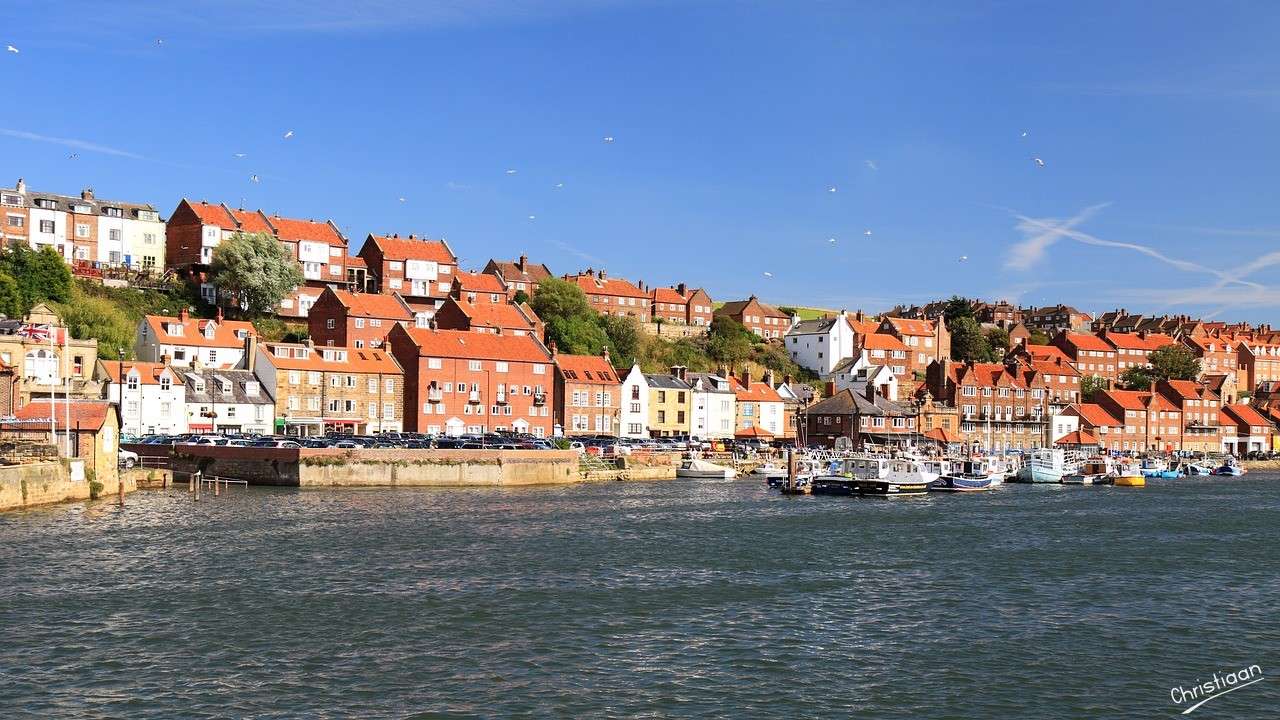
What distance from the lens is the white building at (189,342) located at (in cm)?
8306

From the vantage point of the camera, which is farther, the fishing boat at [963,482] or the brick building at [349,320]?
the brick building at [349,320]

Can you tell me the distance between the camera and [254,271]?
307ft

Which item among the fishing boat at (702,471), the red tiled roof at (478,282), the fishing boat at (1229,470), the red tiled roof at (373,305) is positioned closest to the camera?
the fishing boat at (702,471)

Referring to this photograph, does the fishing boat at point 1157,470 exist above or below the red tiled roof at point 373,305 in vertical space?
below

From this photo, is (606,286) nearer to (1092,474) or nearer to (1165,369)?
(1092,474)

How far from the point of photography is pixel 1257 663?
26.2 metres

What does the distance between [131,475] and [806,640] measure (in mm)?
43199

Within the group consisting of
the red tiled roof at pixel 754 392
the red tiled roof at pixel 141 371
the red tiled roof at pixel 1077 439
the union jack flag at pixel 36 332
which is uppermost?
the union jack flag at pixel 36 332

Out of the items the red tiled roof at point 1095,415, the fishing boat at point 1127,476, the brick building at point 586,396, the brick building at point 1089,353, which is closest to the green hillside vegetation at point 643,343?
the brick building at point 586,396

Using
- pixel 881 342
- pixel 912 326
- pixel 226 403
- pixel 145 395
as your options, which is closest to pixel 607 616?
pixel 145 395

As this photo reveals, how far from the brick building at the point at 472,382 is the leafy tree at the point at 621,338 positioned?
1848 centimetres

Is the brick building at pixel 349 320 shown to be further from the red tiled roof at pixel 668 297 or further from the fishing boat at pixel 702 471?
the red tiled roof at pixel 668 297

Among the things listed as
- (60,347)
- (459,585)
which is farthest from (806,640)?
(60,347)

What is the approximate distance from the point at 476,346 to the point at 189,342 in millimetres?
20096
